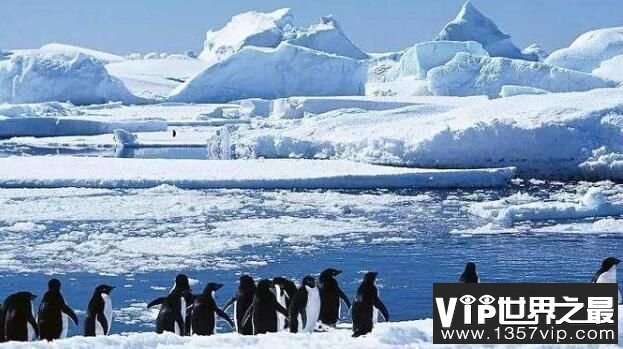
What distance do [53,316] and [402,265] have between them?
497cm

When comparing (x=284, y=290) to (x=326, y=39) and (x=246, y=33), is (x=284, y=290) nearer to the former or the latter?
(x=326, y=39)

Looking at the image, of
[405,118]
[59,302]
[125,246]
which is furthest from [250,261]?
[405,118]

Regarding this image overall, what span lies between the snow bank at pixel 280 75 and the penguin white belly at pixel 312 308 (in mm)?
35153

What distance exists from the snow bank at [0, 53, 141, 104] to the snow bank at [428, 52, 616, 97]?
54.8 ft

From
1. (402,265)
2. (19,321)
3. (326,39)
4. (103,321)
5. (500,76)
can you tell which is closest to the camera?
(19,321)

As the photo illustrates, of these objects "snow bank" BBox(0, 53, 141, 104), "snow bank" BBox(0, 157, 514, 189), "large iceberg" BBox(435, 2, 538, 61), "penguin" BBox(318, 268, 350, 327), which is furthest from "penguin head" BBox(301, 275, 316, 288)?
"large iceberg" BBox(435, 2, 538, 61)

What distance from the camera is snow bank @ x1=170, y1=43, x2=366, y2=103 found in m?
41.7

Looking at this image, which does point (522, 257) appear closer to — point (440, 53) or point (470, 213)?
point (470, 213)

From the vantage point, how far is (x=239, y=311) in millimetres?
7055

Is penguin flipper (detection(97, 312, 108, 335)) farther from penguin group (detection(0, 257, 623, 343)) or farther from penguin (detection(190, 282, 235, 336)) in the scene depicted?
penguin (detection(190, 282, 235, 336))

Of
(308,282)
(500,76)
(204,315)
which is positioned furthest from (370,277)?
(500,76)

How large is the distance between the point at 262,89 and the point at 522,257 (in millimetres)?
33831

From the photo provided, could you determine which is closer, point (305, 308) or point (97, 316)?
point (305, 308)

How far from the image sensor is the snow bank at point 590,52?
4531 centimetres
